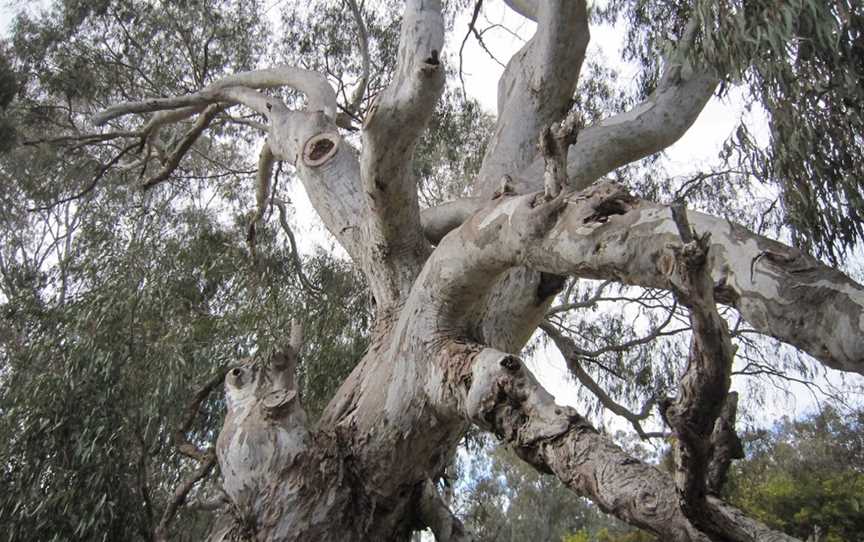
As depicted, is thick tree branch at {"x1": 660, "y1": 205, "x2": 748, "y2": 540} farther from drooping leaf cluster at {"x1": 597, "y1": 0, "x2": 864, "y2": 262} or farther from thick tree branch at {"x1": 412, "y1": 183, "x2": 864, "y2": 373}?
drooping leaf cluster at {"x1": 597, "y1": 0, "x2": 864, "y2": 262}

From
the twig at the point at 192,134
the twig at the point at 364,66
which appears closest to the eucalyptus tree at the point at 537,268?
the twig at the point at 192,134

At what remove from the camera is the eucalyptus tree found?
1453mm

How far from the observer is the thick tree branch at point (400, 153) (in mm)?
2564

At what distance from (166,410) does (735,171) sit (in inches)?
169

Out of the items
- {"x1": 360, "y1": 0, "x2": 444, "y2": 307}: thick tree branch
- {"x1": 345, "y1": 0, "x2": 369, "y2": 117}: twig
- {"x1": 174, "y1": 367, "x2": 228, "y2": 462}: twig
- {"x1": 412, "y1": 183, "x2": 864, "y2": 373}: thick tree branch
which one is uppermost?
{"x1": 345, "y1": 0, "x2": 369, "y2": 117}: twig

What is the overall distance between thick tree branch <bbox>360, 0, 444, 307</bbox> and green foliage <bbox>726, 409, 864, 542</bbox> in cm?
390

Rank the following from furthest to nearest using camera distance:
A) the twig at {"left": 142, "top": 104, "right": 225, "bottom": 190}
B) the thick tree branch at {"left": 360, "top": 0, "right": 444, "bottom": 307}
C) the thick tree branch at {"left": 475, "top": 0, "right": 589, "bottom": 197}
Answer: the twig at {"left": 142, "top": 104, "right": 225, "bottom": 190} → the thick tree branch at {"left": 475, "top": 0, "right": 589, "bottom": 197} → the thick tree branch at {"left": 360, "top": 0, "right": 444, "bottom": 307}

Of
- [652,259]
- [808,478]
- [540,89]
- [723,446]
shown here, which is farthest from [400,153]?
[808,478]

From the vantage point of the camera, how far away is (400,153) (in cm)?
265

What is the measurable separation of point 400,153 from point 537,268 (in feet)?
2.61

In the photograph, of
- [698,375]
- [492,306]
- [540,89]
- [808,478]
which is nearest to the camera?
[698,375]

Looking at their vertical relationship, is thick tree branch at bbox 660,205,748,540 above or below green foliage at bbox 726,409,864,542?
below

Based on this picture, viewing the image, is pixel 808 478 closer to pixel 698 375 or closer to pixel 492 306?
pixel 492 306

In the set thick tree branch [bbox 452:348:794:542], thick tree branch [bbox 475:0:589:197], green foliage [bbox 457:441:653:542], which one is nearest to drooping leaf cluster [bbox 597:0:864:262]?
thick tree branch [bbox 475:0:589:197]
